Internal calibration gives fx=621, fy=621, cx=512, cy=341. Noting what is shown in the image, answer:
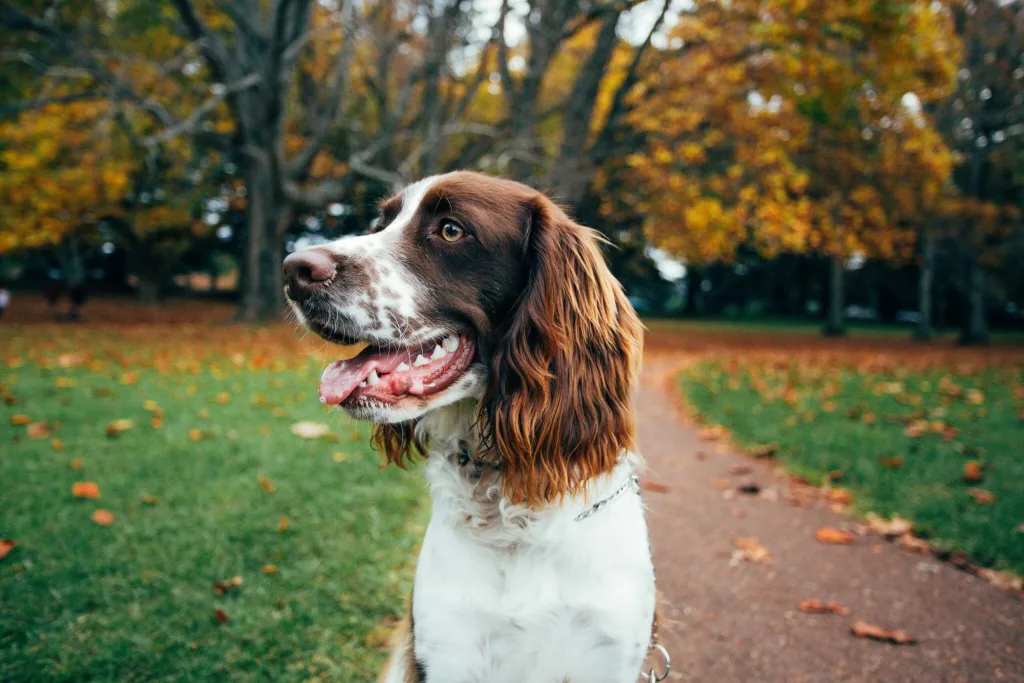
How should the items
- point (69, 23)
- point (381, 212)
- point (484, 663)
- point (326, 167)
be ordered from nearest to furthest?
point (484, 663)
point (381, 212)
point (69, 23)
point (326, 167)

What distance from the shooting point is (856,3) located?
979 centimetres

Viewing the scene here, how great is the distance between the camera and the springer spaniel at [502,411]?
188cm

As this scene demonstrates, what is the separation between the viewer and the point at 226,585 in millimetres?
3076

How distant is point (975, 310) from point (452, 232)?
22165 millimetres

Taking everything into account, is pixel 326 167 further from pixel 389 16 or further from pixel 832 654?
pixel 832 654

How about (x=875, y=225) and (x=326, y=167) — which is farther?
(x=326, y=167)

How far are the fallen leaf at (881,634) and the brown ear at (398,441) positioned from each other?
2.37 m

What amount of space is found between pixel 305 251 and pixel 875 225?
687 inches

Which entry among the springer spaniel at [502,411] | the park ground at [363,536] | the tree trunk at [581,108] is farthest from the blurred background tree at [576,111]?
the springer spaniel at [502,411]

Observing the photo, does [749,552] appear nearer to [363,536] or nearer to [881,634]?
[881,634]

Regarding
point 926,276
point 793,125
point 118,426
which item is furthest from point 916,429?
point 926,276

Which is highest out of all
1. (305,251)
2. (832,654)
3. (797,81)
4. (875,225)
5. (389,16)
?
(389,16)

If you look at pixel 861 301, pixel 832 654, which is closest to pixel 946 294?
pixel 861 301

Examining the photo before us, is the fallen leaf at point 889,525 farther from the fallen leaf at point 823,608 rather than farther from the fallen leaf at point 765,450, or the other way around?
the fallen leaf at point 765,450
